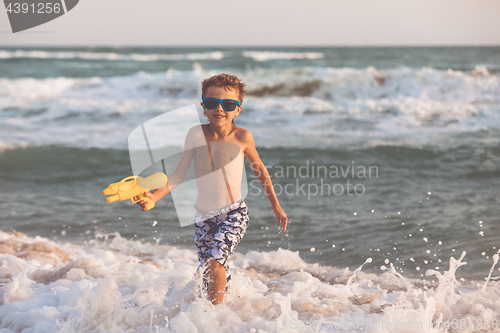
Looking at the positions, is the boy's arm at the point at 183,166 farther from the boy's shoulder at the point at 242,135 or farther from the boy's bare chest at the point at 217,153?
the boy's shoulder at the point at 242,135

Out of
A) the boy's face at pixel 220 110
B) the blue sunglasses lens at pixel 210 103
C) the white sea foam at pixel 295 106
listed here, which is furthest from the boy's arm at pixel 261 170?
the white sea foam at pixel 295 106

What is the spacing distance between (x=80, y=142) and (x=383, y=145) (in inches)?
243

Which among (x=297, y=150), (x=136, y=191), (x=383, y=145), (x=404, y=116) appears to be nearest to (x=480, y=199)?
(x=383, y=145)

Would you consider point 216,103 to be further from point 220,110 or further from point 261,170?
point 261,170

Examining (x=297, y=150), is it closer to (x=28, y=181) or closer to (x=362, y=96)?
(x=28, y=181)

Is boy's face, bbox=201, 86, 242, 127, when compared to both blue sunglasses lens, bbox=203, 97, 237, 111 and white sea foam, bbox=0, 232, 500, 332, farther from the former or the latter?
white sea foam, bbox=0, 232, 500, 332

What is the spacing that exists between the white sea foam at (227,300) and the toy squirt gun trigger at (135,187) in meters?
0.73

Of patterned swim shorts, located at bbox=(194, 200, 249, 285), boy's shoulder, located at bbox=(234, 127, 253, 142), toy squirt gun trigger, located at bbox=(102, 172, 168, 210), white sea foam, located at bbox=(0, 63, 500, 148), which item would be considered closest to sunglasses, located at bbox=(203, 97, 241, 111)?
boy's shoulder, located at bbox=(234, 127, 253, 142)

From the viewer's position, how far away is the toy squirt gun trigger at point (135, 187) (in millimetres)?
2168

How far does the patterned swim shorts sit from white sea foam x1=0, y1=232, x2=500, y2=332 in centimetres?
30

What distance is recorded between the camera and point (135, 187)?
7.43ft

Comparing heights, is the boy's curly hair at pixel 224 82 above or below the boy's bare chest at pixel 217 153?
above

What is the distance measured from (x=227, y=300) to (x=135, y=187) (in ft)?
3.35

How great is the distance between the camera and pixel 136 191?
7.45 feet
